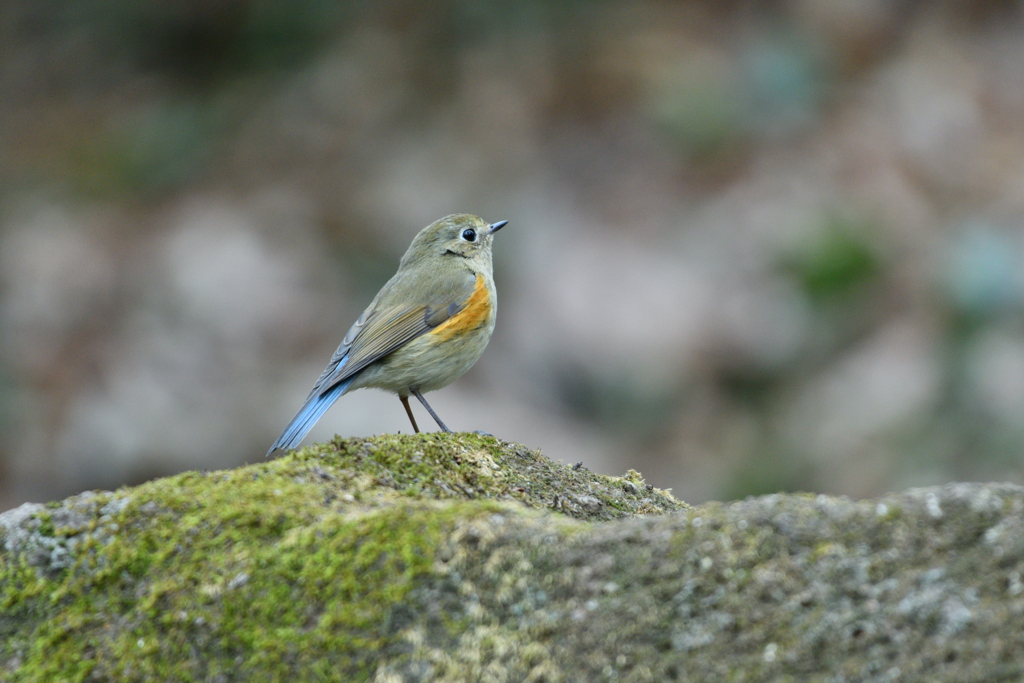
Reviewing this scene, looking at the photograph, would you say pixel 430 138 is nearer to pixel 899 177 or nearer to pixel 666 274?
pixel 666 274

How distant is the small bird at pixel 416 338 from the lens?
Result: 4281mm

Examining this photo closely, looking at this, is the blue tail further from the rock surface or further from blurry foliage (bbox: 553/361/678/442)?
blurry foliage (bbox: 553/361/678/442)

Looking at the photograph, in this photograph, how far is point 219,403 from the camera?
710 centimetres

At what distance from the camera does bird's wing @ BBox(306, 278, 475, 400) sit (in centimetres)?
423

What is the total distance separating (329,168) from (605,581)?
7389 millimetres

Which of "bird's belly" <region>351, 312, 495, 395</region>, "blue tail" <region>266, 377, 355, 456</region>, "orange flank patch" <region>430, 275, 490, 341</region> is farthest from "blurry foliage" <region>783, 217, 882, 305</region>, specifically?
"blue tail" <region>266, 377, 355, 456</region>

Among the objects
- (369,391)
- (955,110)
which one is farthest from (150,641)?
(955,110)

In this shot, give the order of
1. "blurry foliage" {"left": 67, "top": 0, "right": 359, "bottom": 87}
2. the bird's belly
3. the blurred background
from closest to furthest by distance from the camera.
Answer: the bird's belly → the blurred background → "blurry foliage" {"left": 67, "top": 0, "right": 359, "bottom": 87}

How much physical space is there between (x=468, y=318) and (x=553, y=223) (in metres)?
3.86

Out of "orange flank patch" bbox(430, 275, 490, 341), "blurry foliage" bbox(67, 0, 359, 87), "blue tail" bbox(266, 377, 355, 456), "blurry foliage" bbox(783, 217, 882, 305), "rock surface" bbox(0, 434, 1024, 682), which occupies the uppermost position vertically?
"blurry foliage" bbox(67, 0, 359, 87)

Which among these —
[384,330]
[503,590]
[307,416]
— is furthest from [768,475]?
[503,590]

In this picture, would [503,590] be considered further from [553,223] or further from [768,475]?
[553,223]

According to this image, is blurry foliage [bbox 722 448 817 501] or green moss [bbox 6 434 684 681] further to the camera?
blurry foliage [bbox 722 448 817 501]

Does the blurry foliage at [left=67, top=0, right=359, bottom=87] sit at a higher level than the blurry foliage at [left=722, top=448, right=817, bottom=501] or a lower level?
higher
